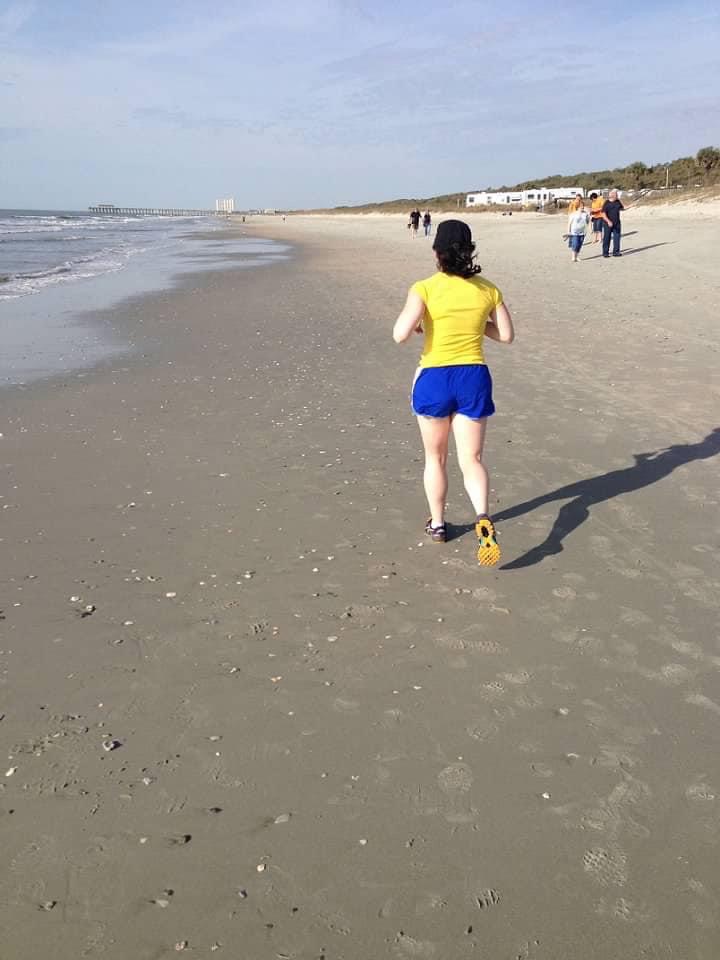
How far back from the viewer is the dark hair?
373 centimetres

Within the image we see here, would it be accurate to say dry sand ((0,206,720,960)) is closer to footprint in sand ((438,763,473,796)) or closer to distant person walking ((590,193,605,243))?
footprint in sand ((438,763,473,796))

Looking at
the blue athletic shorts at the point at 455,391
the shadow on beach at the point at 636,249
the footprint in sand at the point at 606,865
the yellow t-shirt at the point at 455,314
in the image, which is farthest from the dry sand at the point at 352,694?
the shadow on beach at the point at 636,249

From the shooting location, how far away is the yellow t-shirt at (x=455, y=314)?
12.7 feet

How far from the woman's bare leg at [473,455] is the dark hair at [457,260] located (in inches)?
30.3

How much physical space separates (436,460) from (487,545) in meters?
0.64

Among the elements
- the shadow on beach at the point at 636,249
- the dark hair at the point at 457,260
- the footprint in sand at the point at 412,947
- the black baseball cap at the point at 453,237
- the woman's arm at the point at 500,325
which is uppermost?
the black baseball cap at the point at 453,237

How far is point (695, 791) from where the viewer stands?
2.52m

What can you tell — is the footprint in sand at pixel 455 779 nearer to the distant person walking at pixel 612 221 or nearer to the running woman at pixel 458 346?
the running woman at pixel 458 346

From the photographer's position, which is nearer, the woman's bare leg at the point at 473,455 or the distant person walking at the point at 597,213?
the woman's bare leg at the point at 473,455

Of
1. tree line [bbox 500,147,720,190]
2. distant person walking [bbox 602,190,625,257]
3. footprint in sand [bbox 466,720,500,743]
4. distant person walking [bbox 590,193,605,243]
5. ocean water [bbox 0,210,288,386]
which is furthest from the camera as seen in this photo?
tree line [bbox 500,147,720,190]

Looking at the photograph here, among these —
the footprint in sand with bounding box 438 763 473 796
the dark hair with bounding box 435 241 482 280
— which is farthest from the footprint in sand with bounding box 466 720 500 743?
the dark hair with bounding box 435 241 482 280

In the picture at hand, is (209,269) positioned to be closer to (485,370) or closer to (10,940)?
(485,370)

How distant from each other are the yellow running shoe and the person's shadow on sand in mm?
224

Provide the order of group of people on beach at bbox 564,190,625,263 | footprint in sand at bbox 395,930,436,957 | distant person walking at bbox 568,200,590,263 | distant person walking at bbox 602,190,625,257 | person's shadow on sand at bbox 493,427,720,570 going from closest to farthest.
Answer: footprint in sand at bbox 395,930,436,957
person's shadow on sand at bbox 493,427,720,570
distant person walking at bbox 602,190,625,257
group of people on beach at bbox 564,190,625,263
distant person walking at bbox 568,200,590,263
